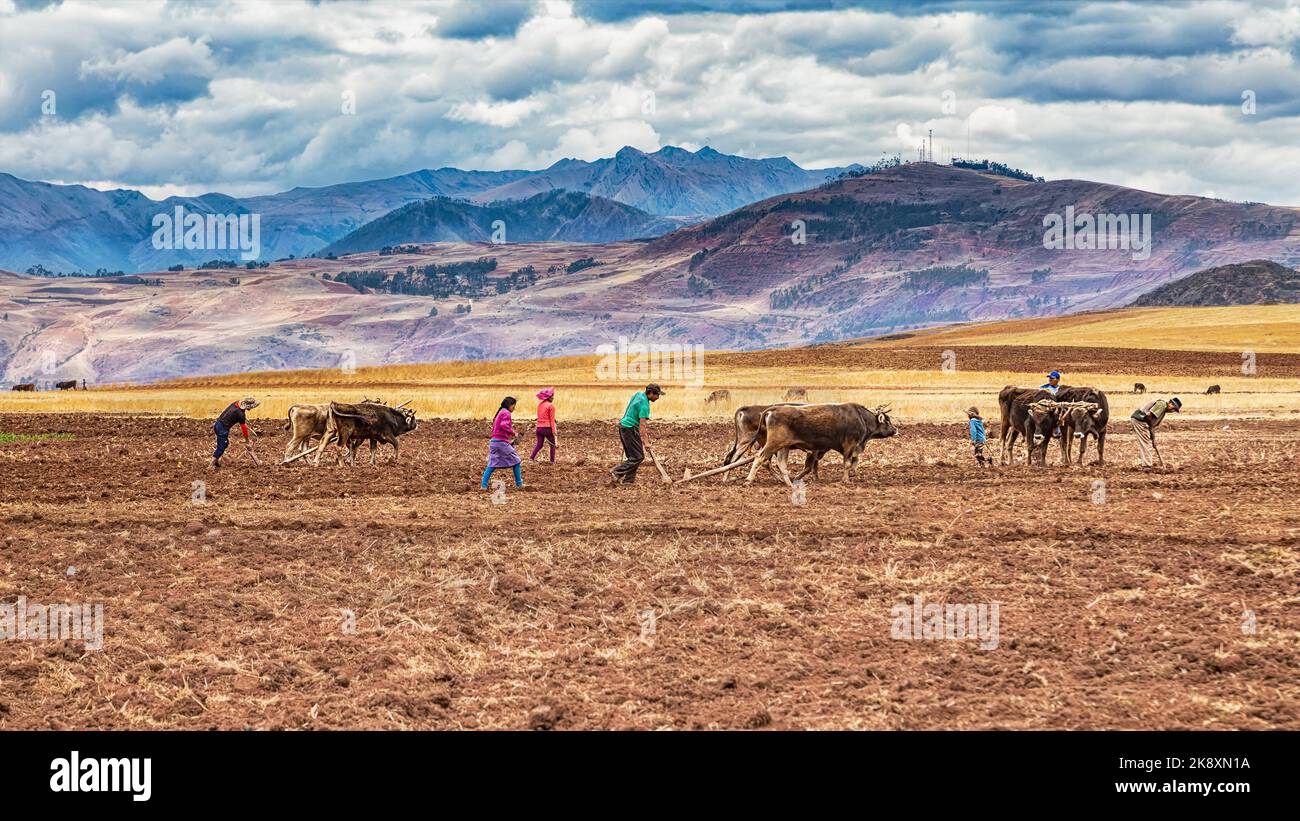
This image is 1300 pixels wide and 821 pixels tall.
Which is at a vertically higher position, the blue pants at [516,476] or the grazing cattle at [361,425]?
the grazing cattle at [361,425]

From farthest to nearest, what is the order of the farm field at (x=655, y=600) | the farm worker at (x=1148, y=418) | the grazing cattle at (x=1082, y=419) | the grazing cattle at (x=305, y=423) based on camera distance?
the grazing cattle at (x=305, y=423) < the grazing cattle at (x=1082, y=419) < the farm worker at (x=1148, y=418) < the farm field at (x=655, y=600)

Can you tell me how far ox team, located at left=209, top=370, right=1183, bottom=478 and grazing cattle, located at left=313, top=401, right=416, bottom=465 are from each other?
0.02 m

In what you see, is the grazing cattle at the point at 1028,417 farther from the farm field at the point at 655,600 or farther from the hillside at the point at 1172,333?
the hillside at the point at 1172,333

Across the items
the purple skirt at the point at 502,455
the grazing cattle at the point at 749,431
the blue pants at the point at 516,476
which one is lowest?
the blue pants at the point at 516,476

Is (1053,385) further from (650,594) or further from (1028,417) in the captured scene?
(650,594)

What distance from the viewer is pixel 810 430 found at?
22375 millimetres

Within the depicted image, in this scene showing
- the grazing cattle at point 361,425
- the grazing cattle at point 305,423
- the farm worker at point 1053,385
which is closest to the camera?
the farm worker at point 1053,385

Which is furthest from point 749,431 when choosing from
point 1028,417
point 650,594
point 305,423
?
point 305,423

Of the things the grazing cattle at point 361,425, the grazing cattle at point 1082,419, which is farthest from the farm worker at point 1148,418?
the grazing cattle at point 361,425

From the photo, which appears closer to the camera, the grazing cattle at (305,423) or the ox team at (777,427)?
the ox team at (777,427)

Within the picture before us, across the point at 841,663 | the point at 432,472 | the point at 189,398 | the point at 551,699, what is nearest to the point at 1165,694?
the point at 841,663

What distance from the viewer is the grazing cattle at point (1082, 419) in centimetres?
2572

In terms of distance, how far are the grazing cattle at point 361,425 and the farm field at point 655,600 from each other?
247 centimetres

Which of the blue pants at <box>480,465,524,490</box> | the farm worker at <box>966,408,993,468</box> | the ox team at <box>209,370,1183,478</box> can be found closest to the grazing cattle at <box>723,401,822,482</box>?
A: the ox team at <box>209,370,1183,478</box>
